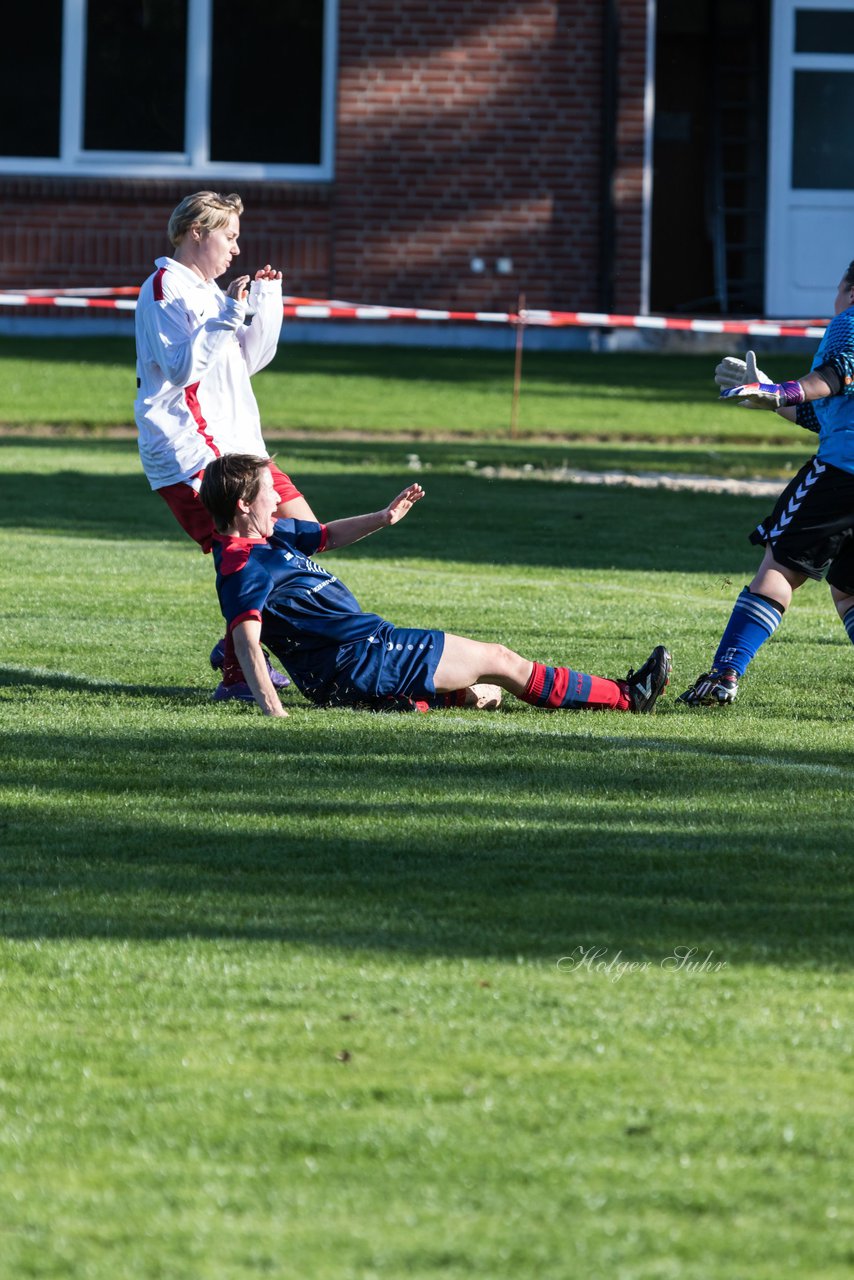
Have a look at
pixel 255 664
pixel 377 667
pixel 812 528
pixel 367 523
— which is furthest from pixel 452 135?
pixel 255 664

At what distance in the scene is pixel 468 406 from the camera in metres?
20.1

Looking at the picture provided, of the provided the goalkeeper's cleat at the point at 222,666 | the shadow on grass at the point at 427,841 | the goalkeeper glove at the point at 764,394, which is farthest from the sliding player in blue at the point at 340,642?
the goalkeeper glove at the point at 764,394

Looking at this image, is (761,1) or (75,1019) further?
(761,1)

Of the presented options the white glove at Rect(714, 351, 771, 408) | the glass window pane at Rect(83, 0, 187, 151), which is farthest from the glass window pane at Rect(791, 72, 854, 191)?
the white glove at Rect(714, 351, 771, 408)

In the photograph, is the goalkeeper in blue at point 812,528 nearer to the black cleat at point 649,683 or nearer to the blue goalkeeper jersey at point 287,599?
the black cleat at point 649,683

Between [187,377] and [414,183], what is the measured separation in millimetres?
16064

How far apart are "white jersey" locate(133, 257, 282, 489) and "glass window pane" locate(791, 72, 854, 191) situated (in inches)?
728

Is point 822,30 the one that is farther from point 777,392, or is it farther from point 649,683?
point 649,683

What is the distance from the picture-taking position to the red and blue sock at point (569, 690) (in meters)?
7.52

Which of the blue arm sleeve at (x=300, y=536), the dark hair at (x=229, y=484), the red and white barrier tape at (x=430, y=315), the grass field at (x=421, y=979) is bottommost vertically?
the grass field at (x=421, y=979)

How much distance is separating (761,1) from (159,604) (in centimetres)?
1880

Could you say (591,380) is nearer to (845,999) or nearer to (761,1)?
(761,1)

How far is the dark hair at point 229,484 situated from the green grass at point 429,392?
11.6m

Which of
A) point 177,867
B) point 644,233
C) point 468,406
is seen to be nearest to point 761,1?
point 644,233
